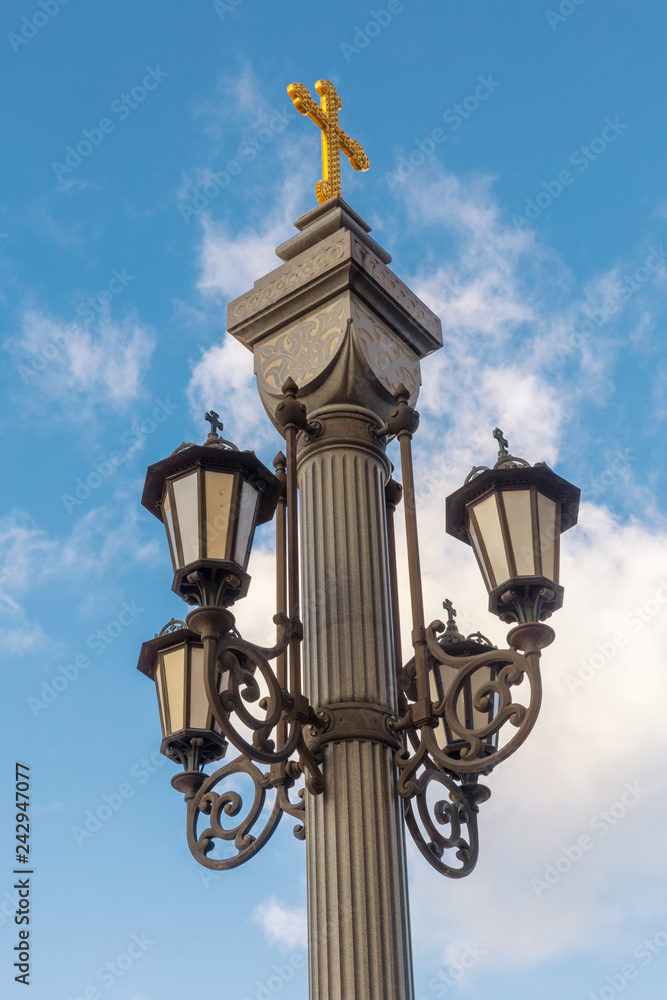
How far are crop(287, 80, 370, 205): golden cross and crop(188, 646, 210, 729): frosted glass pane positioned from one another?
2.60 metres

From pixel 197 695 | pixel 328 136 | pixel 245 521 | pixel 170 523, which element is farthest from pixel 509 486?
pixel 328 136

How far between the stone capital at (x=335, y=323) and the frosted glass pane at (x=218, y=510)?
1.05 metres

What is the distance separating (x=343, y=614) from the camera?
18.3ft

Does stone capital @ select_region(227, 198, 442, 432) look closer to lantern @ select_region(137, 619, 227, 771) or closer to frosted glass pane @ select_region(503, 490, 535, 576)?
frosted glass pane @ select_region(503, 490, 535, 576)

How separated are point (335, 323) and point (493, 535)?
1489 millimetres

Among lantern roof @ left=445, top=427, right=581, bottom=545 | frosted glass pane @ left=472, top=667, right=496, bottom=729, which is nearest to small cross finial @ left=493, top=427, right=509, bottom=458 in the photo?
lantern roof @ left=445, top=427, right=581, bottom=545

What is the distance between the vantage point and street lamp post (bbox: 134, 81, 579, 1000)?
4922 millimetres

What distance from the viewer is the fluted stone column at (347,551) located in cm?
484

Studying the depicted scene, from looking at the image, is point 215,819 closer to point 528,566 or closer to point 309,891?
point 309,891

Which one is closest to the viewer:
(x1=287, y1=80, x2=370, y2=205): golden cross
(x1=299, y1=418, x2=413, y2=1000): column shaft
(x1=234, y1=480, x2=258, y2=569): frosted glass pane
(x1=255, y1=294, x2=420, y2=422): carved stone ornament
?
(x1=299, y1=418, x2=413, y2=1000): column shaft

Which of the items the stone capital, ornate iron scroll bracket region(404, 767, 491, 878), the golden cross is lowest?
ornate iron scroll bracket region(404, 767, 491, 878)

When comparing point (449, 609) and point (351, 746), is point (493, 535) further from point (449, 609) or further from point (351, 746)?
point (449, 609)

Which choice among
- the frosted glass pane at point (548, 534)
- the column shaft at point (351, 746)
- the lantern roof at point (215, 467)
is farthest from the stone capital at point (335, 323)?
Answer: the frosted glass pane at point (548, 534)

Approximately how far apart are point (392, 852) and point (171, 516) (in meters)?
1.65
